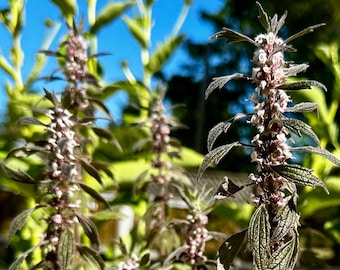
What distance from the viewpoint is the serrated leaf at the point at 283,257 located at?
30.4 inches

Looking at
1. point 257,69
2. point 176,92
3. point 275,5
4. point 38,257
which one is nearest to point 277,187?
point 257,69

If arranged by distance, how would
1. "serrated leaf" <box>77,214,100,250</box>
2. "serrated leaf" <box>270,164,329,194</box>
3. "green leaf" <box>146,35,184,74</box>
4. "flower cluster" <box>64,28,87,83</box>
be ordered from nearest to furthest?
"serrated leaf" <box>270,164,329,194</box>, "serrated leaf" <box>77,214,100,250</box>, "flower cluster" <box>64,28,87,83</box>, "green leaf" <box>146,35,184,74</box>

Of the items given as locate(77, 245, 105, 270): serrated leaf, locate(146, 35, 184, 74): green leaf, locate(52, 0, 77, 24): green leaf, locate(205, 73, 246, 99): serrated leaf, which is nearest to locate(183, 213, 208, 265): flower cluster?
locate(77, 245, 105, 270): serrated leaf

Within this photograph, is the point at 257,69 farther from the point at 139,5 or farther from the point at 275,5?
the point at 275,5

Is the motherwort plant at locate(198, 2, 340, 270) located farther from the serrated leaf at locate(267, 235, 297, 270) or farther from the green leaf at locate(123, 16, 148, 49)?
the green leaf at locate(123, 16, 148, 49)

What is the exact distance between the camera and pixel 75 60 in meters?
1.45

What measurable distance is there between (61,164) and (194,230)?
317mm

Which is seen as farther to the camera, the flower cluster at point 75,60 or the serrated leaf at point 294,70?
the flower cluster at point 75,60

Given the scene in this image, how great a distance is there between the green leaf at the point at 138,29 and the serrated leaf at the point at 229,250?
5.42 ft

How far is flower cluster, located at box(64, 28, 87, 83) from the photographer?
142 centimetres

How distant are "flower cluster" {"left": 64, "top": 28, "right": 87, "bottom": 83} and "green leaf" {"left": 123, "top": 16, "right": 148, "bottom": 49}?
929mm

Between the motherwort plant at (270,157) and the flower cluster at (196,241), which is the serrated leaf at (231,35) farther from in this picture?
the flower cluster at (196,241)

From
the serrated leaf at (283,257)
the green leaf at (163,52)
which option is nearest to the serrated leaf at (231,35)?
the serrated leaf at (283,257)

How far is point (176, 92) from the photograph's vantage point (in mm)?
7609
